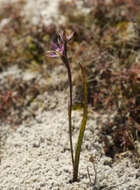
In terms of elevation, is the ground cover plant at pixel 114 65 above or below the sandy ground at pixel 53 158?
above

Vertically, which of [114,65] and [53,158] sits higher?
[114,65]

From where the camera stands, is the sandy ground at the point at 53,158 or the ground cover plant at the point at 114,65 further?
the ground cover plant at the point at 114,65

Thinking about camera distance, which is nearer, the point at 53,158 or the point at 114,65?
the point at 53,158

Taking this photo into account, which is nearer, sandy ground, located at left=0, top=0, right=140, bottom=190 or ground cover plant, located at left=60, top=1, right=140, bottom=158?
sandy ground, located at left=0, top=0, right=140, bottom=190

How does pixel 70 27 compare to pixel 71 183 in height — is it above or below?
above

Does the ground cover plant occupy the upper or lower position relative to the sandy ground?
upper

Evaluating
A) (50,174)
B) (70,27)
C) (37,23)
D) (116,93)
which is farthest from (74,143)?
(37,23)

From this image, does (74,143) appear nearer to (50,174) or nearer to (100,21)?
(50,174)

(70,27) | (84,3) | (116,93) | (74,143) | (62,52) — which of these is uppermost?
(84,3)
